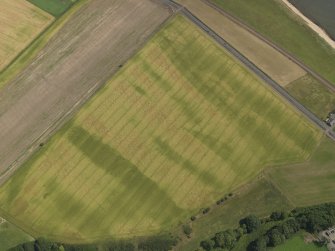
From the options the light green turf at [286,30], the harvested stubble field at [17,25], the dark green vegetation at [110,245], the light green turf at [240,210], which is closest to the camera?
the dark green vegetation at [110,245]

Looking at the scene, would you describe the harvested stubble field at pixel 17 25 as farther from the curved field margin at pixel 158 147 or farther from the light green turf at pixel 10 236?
the light green turf at pixel 10 236

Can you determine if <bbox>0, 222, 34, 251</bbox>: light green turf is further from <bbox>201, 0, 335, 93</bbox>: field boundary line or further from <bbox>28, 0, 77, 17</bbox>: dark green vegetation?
<bbox>201, 0, 335, 93</bbox>: field boundary line

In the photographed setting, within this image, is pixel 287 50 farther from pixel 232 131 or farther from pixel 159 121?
pixel 159 121

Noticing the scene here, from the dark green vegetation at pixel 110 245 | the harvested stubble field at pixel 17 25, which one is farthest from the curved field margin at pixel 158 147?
the harvested stubble field at pixel 17 25

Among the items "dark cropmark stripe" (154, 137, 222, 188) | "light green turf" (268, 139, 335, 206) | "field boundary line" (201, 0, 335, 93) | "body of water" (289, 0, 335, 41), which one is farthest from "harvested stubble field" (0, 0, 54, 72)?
"light green turf" (268, 139, 335, 206)

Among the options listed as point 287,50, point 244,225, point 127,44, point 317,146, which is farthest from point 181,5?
point 244,225

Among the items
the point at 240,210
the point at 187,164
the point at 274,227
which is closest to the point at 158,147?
the point at 187,164
